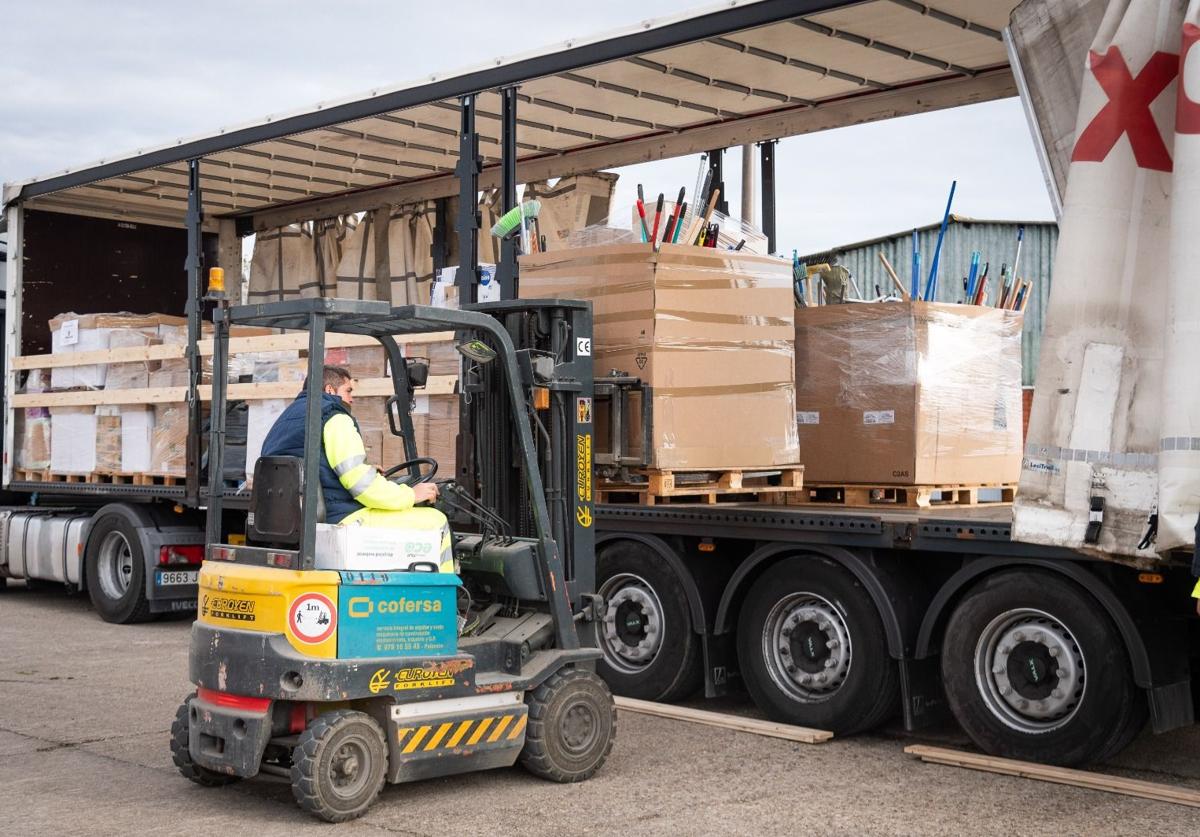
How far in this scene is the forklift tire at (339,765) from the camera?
530 centimetres

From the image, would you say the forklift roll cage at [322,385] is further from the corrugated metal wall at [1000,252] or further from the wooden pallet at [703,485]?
the corrugated metal wall at [1000,252]

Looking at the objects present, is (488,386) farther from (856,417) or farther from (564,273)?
(856,417)

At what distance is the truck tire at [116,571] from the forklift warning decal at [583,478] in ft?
19.4

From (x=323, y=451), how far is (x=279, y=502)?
26cm

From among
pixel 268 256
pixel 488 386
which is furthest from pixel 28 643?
pixel 488 386

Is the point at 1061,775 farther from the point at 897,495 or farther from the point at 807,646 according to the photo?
the point at 897,495

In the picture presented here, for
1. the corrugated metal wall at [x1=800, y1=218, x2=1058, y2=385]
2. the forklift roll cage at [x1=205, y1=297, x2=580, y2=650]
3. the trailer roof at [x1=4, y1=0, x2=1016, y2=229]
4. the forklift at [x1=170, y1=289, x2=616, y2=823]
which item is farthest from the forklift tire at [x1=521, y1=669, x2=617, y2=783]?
the corrugated metal wall at [x1=800, y1=218, x2=1058, y2=385]

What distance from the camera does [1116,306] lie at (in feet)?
16.3

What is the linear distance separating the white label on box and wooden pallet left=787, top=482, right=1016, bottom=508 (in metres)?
6.73

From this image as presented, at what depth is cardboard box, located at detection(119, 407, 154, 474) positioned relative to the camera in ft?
37.7

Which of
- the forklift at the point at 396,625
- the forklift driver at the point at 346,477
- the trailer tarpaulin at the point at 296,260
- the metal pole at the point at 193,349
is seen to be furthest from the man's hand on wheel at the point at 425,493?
the trailer tarpaulin at the point at 296,260

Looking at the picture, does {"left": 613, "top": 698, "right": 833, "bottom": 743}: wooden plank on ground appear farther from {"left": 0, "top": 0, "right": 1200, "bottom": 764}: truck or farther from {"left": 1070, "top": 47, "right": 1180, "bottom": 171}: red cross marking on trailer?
{"left": 1070, "top": 47, "right": 1180, "bottom": 171}: red cross marking on trailer

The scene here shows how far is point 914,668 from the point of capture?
6809 mm

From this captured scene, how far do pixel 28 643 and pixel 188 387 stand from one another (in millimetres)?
2205
